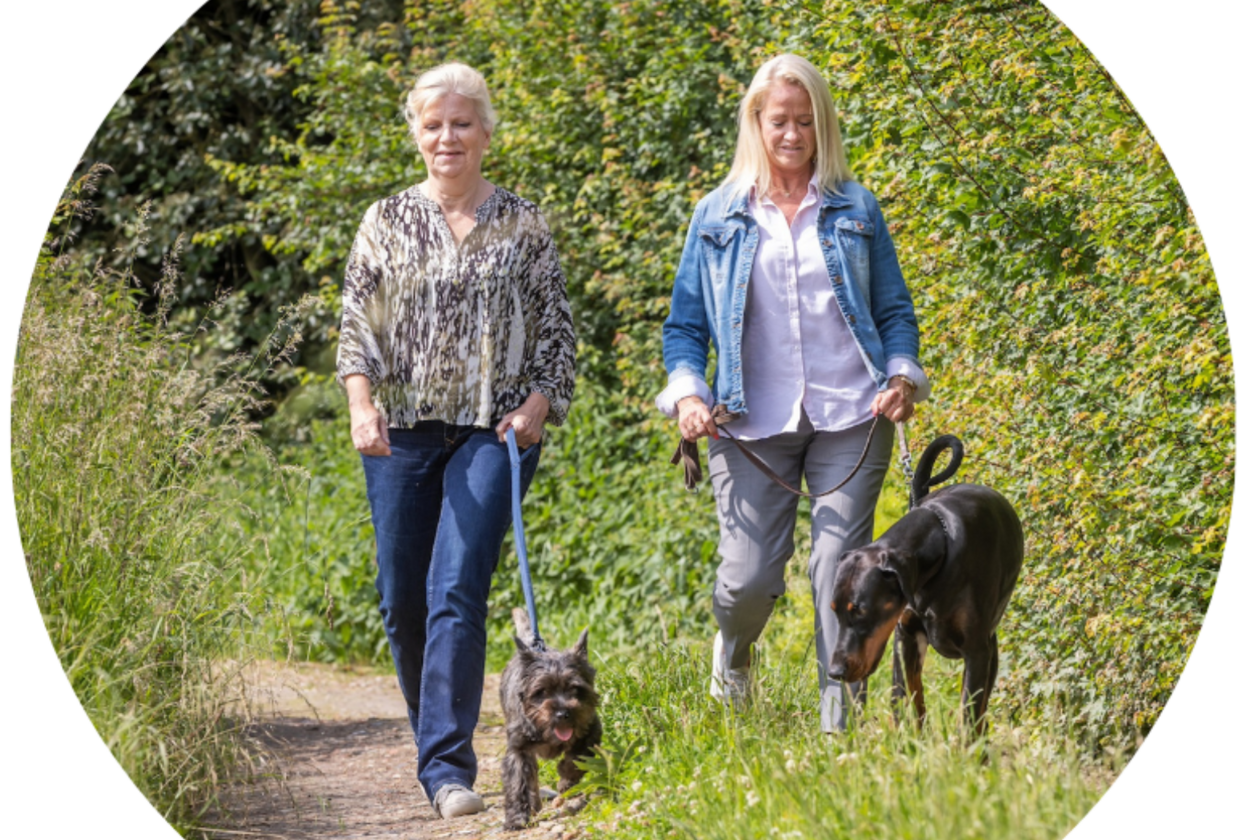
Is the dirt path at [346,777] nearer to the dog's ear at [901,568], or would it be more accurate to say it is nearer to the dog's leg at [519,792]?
the dog's leg at [519,792]

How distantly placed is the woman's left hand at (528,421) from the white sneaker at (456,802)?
3.91 feet

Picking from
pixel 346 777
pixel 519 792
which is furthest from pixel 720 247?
pixel 346 777

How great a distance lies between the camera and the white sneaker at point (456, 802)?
182 inches

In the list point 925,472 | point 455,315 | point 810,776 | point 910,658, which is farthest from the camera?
point 455,315

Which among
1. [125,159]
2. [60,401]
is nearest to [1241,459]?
[60,401]

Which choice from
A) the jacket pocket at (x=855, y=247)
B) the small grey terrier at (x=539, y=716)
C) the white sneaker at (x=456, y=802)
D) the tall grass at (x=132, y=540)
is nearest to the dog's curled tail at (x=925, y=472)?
the jacket pocket at (x=855, y=247)

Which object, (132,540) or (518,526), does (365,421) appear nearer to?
(518,526)

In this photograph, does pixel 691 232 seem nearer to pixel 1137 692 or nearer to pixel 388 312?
pixel 388 312

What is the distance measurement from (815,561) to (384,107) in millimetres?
6901

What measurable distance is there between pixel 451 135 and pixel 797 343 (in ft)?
4.64

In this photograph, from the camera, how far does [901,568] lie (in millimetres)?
3871

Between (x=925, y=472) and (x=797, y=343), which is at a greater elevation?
(x=797, y=343)

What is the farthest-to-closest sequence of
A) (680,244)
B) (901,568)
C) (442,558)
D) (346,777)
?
(680,244) → (346,777) → (442,558) → (901,568)

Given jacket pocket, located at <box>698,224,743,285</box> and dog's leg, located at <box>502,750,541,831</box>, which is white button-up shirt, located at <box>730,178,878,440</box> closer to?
jacket pocket, located at <box>698,224,743,285</box>
